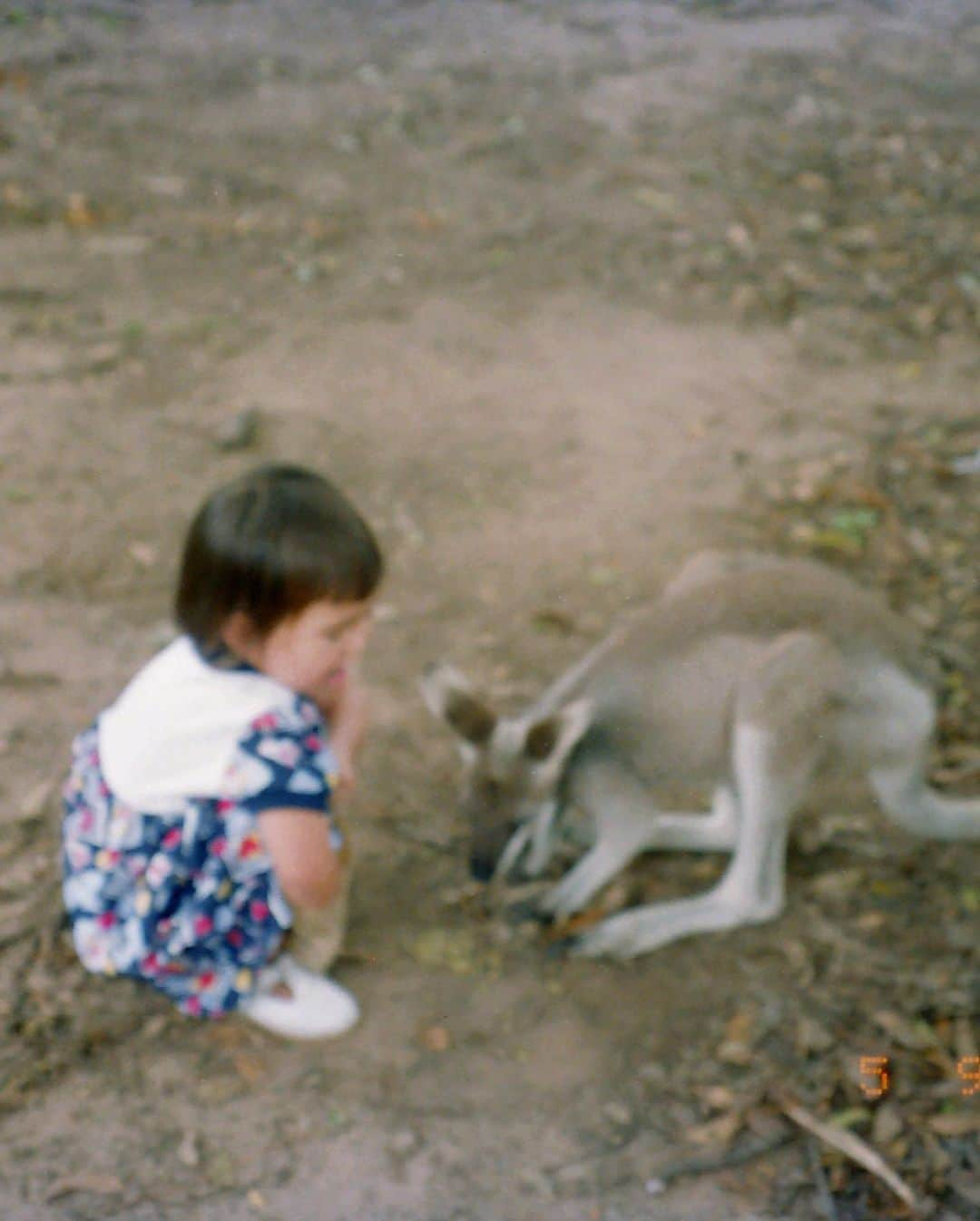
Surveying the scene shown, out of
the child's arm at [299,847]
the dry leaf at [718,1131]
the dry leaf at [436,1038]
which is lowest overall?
the dry leaf at [436,1038]

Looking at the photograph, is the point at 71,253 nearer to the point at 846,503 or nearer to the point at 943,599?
the point at 846,503

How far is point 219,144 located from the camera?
25.5 ft

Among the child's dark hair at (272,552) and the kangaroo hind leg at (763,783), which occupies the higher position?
the child's dark hair at (272,552)

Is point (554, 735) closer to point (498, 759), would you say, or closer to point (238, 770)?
point (498, 759)

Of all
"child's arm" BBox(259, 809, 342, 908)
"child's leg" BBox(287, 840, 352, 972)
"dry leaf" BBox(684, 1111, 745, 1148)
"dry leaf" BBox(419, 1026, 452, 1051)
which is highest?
"child's arm" BBox(259, 809, 342, 908)

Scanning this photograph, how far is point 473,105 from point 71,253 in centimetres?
272

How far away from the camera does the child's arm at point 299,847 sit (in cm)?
299

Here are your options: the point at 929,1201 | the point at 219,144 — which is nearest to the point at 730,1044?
the point at 929,1201

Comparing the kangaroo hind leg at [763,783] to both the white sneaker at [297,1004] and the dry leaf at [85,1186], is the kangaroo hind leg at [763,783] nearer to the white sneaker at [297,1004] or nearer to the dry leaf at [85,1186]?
the white sneaker at [297,1004]

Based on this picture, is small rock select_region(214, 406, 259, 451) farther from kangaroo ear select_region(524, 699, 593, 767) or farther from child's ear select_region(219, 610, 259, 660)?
child's ear select_region(219, 610, 259, 660)

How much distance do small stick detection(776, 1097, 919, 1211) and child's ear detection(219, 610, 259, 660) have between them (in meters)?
1.54

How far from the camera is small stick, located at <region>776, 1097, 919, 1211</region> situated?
10.3 ft
